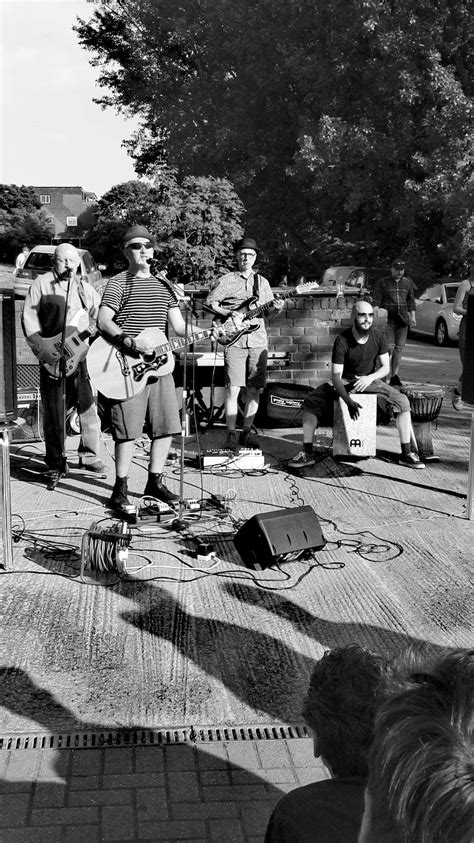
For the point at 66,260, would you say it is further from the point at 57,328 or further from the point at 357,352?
the point at 357,352

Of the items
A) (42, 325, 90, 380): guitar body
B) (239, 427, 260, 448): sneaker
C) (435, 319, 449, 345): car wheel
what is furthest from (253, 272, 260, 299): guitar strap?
(435, 319, 449, 345): car wheel

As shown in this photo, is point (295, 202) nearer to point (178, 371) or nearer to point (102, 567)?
point (178, 371)

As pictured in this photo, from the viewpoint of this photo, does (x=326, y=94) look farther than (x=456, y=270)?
No

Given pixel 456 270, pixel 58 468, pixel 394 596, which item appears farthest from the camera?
pixel 456 270

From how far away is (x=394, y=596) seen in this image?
5.37 meters

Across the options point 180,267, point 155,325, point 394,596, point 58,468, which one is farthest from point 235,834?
point 180,267

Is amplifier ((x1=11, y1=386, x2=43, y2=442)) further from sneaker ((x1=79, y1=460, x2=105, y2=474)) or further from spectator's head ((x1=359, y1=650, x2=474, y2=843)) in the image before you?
spectator's head ((x1=359, y1=650, x2=474, y2=843))

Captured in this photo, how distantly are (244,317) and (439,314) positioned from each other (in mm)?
11772

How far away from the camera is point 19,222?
50188 millimetres

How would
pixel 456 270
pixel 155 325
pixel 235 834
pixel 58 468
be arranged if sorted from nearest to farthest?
1. pixel 235 834
2. pixel 155 325
3. pixel 58 468
4. pixel 456 270

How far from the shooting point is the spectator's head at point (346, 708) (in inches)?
84.8

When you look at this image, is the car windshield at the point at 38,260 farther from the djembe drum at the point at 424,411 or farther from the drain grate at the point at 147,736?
the drain grate at the point at 147,736

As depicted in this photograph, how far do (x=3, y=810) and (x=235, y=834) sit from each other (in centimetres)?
82

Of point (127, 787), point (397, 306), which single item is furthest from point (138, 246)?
point (397, 306)
